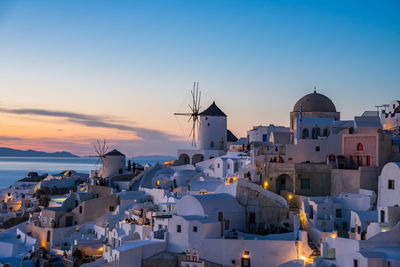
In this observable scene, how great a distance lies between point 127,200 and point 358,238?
57.4 feet

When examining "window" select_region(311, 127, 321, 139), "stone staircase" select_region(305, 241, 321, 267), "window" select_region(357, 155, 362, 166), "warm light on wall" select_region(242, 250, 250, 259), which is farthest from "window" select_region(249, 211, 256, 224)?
"window" select_region(311, 127, 321, 139)

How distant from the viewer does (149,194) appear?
34.1 meters

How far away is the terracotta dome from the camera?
37.0 m

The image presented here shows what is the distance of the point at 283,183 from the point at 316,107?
11402 mm

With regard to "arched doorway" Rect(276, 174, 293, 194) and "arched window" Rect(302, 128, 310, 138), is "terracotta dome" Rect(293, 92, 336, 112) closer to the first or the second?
"arched window" Rect(302, 128, 310, 138)

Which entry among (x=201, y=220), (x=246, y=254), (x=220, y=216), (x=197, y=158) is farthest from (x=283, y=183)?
(x=197, y=158)

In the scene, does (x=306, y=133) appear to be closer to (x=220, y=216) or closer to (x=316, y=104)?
(x=316, y=104)

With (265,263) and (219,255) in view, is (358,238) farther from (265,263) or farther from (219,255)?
(219,255)

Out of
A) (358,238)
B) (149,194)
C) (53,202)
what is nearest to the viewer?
(358,238)

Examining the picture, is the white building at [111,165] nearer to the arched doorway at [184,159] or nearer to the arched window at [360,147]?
the arched doorway at [184,159]

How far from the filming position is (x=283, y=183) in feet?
90.8

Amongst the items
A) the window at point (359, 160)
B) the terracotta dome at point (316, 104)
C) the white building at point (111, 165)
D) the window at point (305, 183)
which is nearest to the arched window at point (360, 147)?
the window at point (359, 160)

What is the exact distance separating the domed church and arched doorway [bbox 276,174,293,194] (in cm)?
1003

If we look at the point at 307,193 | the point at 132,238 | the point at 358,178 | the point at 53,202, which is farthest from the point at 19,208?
the point at 358,178
